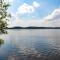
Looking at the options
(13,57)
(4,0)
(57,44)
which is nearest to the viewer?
(4,0)

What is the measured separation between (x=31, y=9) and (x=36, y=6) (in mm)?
229

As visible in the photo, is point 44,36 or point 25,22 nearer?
point 25,22

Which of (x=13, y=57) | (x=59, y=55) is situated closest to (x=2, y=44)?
(x=13, y=57)

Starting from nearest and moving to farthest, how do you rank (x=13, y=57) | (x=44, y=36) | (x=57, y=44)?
(x=13, y=57), (x=57, y=44), (x=44, y=36)

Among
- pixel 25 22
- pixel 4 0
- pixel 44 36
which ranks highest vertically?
pixel 4 0

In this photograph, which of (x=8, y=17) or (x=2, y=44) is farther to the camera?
(x=2, y=44)

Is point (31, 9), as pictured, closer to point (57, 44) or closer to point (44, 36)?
point (57, 44)

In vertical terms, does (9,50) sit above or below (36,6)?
below

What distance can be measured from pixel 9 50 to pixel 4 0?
70.5 inches

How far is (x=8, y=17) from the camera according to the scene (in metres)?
5.64

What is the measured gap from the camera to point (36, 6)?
714cm

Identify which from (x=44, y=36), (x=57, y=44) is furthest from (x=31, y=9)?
(x=44, y=36)

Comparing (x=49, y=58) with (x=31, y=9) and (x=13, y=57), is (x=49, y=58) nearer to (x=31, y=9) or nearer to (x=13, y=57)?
(x=13, y=57)

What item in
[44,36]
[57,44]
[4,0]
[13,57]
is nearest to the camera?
[4,0]
